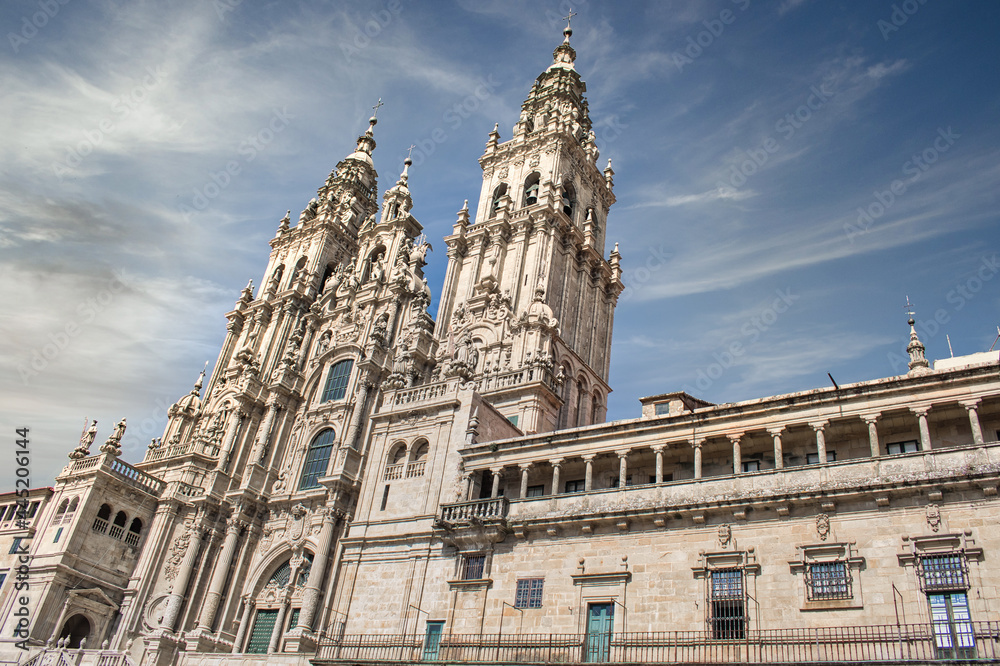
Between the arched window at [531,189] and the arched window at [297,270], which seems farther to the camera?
the arched window at [297,270]

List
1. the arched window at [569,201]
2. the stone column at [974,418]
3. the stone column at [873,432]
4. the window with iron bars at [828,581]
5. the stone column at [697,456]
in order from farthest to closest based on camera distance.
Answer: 1. the arched window at [569,201]
2. the stone column at [697,456]
3. the stone column at [873,432]
4. the stone column at [974,418]
5. the window with iron bars at [828,581]

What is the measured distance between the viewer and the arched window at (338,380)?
46625mm

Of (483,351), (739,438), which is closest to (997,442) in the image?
(739,438)

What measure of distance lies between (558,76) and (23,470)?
140ft

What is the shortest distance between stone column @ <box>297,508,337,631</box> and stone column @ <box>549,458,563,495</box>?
11832mm

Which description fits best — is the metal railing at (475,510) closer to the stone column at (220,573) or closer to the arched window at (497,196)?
the stone column at (220,573)

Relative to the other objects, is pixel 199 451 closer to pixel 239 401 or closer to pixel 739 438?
pixel 239 401

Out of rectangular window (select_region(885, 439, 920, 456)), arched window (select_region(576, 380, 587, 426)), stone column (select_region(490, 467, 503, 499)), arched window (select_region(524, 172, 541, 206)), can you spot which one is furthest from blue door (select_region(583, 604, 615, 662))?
arched window (select_region(524, 172, 541, 206))

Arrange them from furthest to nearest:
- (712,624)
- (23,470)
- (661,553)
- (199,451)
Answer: (199,451)
(23,470)
(661,553)
(712,624)

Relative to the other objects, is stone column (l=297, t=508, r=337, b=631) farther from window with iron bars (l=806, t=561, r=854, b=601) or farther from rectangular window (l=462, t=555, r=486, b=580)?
window with iron bars (l=806, t=561, r=854, b=601)

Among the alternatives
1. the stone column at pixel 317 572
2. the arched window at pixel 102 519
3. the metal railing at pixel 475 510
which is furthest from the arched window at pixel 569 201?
the arched window at pixel 102 519

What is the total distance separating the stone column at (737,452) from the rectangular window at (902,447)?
4.04 m

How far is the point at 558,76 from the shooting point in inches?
2324

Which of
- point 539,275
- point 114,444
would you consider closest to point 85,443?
point 114,444
